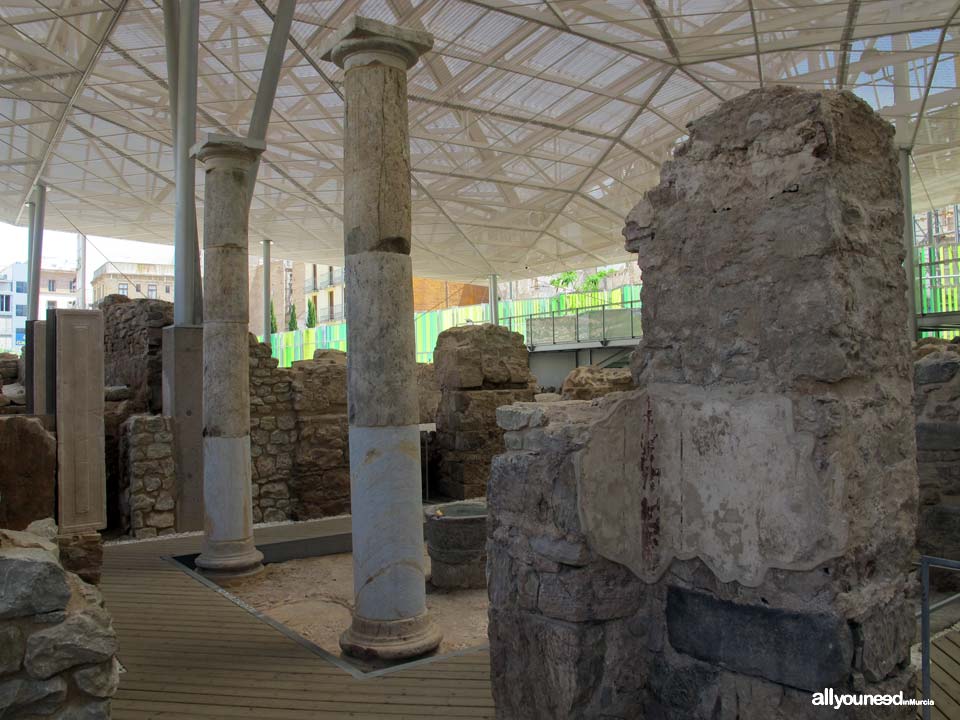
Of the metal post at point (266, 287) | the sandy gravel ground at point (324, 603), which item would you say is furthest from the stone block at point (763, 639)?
the metal post at point (266, 287)

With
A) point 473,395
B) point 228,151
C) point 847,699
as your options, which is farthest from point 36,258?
point 847,699

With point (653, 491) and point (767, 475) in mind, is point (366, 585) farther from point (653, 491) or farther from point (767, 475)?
point (767, 475)

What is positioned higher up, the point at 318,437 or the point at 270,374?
the point at 270,374

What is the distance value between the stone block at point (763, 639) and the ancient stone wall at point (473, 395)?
351 inches

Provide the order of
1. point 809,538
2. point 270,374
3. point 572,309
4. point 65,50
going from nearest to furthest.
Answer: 1. point 809,538
2. point 270,374
3. point 65,50
4. point 572,309

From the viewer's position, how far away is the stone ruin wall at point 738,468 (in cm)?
268

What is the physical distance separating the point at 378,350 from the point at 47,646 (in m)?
2.58

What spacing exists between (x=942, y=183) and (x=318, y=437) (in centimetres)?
2081

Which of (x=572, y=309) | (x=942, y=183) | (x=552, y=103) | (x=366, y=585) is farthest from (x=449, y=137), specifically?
(x=366, y=585)

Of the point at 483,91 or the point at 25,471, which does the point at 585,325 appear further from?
the point at 25,471

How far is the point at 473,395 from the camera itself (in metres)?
12.5

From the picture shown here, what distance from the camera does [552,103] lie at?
64.2ft

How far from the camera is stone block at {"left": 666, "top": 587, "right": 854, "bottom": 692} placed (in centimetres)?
260

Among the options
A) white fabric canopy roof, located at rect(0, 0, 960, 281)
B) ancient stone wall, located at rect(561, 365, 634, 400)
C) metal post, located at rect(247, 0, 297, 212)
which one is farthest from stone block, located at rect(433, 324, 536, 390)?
white fabric canopy roof, located at rect(0, 0, 960, 281)
